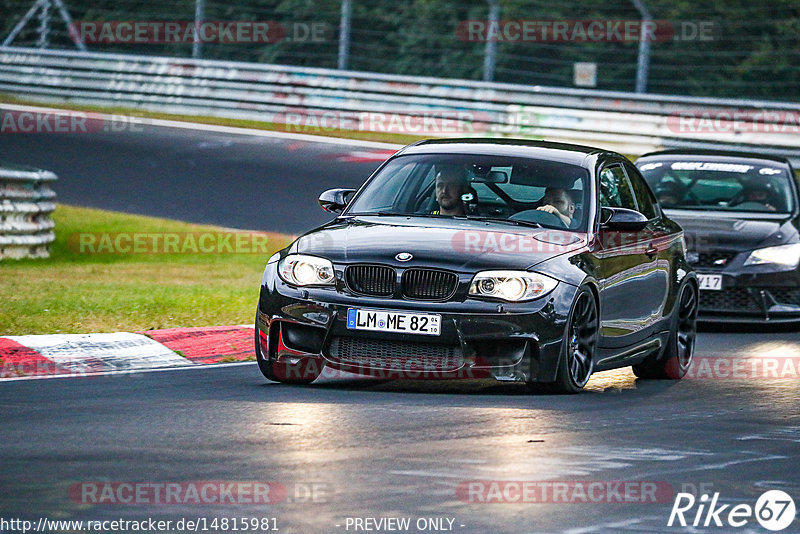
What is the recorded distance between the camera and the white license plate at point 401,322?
886 centimetres

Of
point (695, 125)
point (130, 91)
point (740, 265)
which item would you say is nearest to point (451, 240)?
point (740, 265)

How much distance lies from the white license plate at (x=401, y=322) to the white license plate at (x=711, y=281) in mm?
5596

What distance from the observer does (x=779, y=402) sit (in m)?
9.66

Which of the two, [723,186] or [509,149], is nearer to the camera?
[509,149]

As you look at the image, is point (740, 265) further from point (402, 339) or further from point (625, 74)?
point (625, 74)

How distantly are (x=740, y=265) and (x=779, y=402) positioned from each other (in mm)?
4444

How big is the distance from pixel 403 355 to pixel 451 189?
1545 millimetres

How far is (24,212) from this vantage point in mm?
17312

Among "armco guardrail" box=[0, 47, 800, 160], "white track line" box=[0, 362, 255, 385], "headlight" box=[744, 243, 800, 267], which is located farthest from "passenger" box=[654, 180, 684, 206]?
"armco guardrail" box=[0, 47, 800, 160]

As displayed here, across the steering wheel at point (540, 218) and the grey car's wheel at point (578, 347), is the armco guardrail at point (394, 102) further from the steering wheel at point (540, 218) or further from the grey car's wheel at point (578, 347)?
the grey car's wheel at point (578, 347)

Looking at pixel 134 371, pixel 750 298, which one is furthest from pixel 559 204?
pixel 750 298

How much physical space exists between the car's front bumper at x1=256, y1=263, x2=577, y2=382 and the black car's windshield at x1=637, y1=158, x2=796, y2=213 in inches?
248

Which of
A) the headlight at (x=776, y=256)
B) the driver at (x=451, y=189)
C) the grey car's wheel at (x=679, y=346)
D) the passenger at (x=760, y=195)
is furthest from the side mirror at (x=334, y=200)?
the passenger at (x=760, y=195)

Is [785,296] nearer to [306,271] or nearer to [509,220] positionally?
[509,220]
